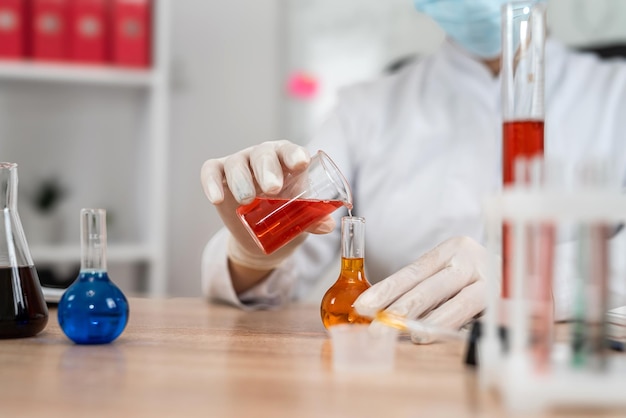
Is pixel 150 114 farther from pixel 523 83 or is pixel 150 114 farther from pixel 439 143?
pixel 523 83

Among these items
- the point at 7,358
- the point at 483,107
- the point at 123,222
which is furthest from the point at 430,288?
the point at 123,222

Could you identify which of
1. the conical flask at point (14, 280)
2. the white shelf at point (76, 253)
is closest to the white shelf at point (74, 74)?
the white shelf at point (76, 253)

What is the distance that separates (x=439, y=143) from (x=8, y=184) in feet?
3.30

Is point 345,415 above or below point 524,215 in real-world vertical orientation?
below

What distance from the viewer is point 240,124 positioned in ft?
9.52

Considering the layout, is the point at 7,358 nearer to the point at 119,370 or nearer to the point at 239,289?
the point at 119,370

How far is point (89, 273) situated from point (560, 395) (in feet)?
1.74

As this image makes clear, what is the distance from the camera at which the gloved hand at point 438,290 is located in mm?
819

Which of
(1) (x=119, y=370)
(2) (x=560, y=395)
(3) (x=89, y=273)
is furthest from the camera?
(3) (x=89, y=273)

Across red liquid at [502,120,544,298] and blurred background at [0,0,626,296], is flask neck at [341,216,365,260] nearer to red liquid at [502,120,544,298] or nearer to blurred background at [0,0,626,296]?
red liquid at [502,120,544,298]

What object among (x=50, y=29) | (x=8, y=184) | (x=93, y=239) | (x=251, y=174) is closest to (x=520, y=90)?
(x=251, y=174)

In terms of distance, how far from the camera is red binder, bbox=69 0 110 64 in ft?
7.82

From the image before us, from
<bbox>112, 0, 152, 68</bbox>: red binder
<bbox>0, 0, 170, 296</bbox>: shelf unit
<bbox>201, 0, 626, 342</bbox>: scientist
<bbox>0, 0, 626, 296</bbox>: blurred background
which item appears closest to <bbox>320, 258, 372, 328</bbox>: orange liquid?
<bbox>201, 0, 626, 342</bbox>: scientist

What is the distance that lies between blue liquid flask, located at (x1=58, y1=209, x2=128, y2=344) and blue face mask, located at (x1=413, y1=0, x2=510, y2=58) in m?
0.79
